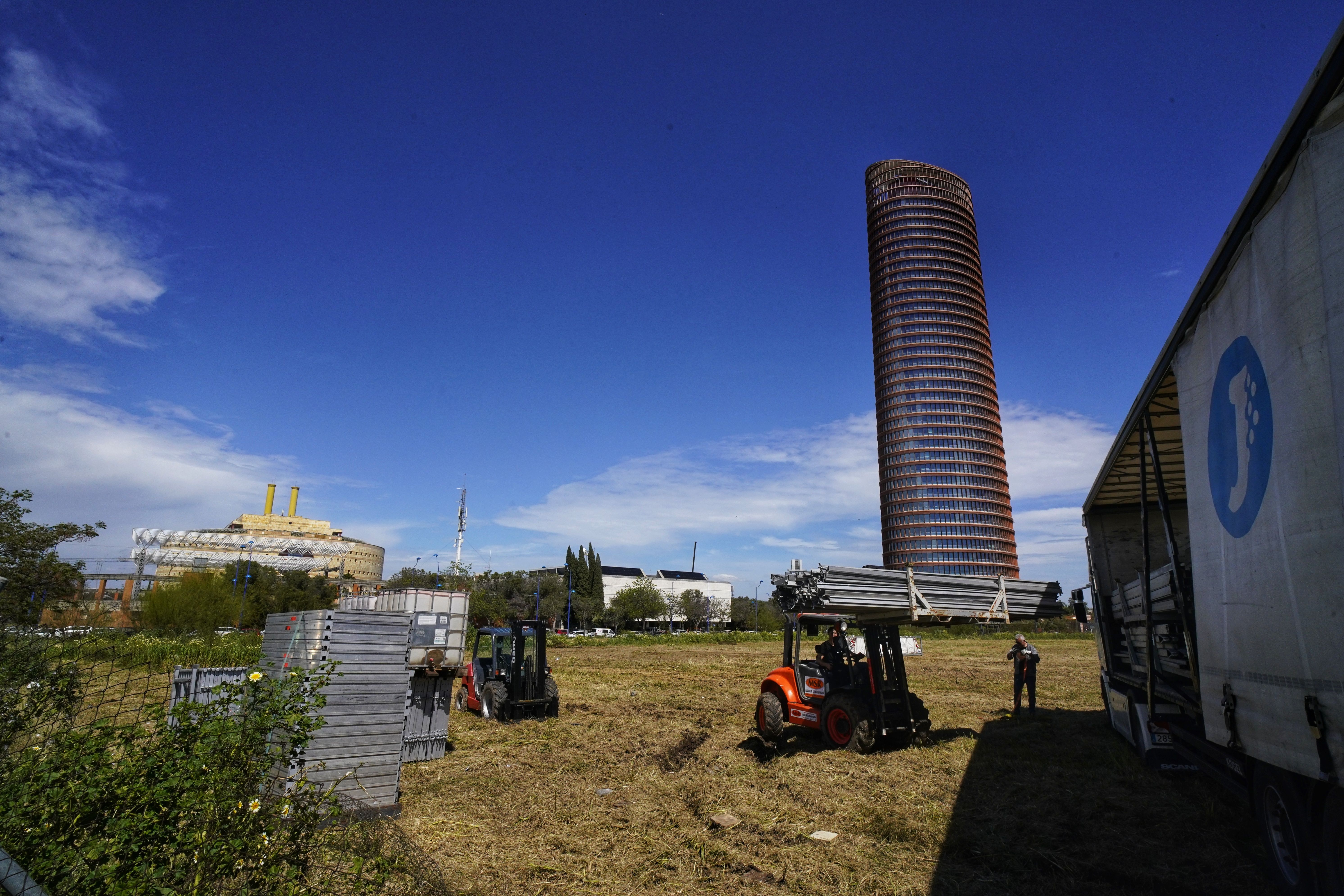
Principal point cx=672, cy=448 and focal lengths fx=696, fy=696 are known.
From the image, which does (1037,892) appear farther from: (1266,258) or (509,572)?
(509,572)

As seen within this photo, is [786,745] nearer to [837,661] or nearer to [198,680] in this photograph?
[837,661]

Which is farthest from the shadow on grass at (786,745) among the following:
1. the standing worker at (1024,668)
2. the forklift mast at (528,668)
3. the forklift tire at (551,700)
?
the standing worker at (1024,668)

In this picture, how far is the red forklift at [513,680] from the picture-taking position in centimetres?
1393

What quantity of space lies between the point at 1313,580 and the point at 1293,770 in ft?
3.39

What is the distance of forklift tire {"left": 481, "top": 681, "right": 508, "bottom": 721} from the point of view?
45.4ft

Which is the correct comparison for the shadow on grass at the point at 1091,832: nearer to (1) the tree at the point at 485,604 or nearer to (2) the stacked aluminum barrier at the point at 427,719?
(2) the stacked aluminum barrier at the point at 427,719

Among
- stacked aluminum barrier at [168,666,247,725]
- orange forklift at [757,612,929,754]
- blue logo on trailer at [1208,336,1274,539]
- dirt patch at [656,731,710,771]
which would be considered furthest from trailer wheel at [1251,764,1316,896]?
stacked aluminum barrier at [168,666,247,725]

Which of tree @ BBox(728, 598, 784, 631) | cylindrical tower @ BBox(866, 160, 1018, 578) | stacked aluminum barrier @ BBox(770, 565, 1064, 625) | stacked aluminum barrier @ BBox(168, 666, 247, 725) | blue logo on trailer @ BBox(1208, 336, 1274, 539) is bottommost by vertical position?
tree @ BBox(728, 598, 784, 631)

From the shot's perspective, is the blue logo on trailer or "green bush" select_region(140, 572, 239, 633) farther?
"green bush" select_region(140, 572, 239, 633)

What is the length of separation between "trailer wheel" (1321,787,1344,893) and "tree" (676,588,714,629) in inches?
3401

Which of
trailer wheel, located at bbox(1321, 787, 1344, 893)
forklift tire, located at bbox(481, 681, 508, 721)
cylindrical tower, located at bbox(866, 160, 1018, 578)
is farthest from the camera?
cylindrical tower, located at bbox(866, 160, 1018, 578)

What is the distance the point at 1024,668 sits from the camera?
14297mm

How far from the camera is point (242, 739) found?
4.46m

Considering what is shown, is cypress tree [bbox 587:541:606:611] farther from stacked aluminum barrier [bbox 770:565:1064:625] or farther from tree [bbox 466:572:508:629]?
stacked aluminum barrier [bbox 770:565:1064:625]
